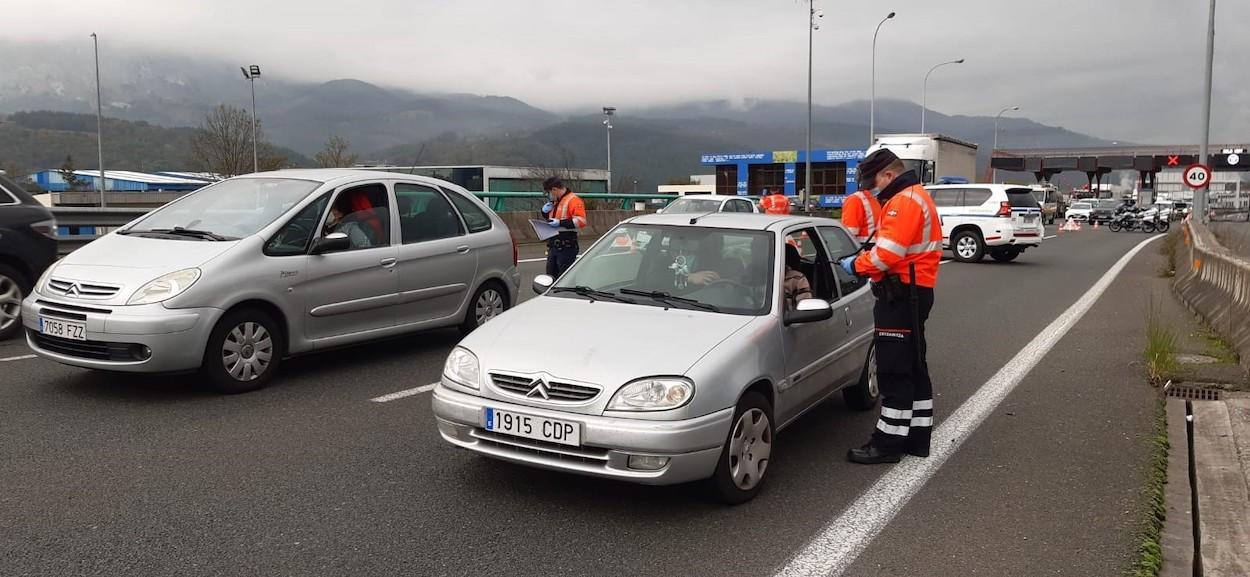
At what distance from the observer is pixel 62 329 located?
5.98 m

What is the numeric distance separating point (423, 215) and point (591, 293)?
3086 millimetres

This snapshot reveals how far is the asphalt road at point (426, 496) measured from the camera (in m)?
3.78

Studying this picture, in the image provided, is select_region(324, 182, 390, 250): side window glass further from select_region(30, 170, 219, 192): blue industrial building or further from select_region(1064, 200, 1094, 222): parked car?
select_region(30, 170, 219, 192): blue industrial building

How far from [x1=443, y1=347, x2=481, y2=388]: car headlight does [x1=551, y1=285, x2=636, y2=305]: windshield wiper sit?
0.90 m

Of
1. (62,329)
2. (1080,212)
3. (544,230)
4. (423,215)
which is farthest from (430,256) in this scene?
(1080,212)

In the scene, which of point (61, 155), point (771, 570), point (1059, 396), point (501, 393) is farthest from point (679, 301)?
point (61, 155)

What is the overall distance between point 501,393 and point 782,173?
7806 cm

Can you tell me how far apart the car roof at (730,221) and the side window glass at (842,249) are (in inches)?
6.0

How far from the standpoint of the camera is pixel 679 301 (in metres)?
5.06

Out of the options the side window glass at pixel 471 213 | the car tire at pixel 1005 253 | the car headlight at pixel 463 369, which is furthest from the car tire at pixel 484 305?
the car tire at pixel 1005 253

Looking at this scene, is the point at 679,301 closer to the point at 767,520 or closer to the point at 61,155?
the point at 767,520

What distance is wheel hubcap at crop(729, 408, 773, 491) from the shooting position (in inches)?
173

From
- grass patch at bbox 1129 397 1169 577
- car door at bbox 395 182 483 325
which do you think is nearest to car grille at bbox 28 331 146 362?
car door at bbox 395 182 483 325

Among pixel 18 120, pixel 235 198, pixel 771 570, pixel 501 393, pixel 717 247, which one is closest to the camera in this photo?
pixel 771 570
